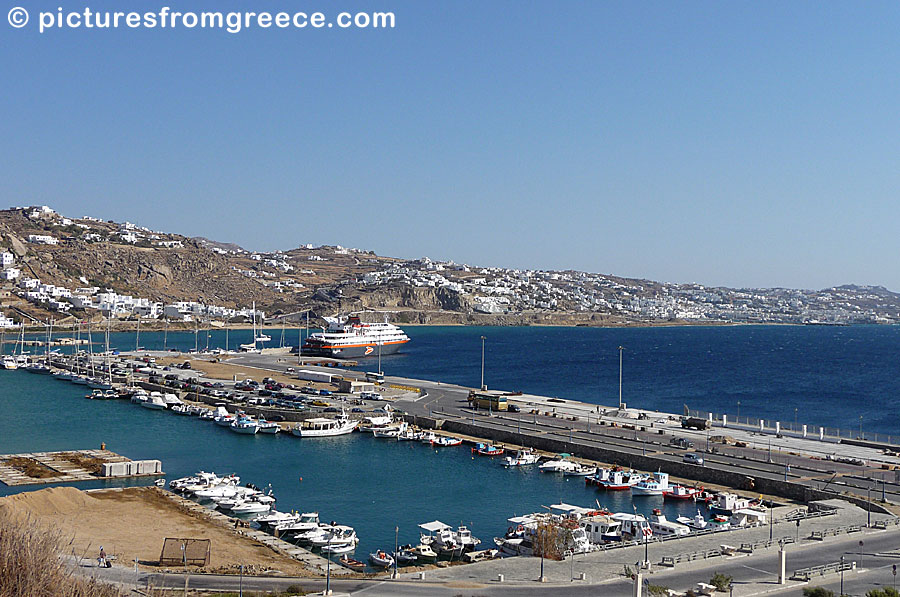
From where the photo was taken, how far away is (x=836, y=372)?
296ft

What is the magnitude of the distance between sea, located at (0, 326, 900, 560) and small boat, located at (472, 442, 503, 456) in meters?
0.52

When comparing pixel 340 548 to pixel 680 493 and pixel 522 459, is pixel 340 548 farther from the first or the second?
pixel 522 459

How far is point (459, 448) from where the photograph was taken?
42.0 m

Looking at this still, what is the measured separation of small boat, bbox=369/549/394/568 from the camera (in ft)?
77.3

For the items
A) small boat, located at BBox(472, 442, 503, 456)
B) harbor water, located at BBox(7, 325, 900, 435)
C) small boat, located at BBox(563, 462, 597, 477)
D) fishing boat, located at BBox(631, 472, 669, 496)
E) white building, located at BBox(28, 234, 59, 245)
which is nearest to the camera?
fishing boat, located at BBox(631, 472, 669, 496)

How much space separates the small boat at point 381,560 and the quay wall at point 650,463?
14.7 m

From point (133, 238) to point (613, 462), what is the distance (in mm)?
178316

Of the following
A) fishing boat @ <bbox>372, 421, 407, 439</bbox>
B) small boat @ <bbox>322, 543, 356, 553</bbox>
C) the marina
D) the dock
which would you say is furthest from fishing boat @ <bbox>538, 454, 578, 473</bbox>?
the dock

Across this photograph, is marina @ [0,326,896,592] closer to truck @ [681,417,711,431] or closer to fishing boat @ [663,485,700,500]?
fishing boat @ [663,485,700,500]

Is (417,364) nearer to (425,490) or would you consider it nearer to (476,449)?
(476,449)

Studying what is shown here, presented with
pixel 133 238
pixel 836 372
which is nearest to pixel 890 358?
pixel 836 372

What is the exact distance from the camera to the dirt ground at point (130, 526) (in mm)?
22812

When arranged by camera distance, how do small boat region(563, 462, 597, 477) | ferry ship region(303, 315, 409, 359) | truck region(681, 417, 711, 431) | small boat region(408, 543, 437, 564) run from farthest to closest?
ferry ship region(303, 315, 409, 359)
truck region(681, 417, 711, 431)
small boat region(563, 462, 597, 477)
small boat region(408, 543, 437, 564)

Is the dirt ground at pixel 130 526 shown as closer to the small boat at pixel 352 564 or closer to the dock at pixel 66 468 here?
the small boat at pixel 352 564
